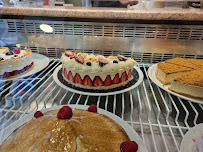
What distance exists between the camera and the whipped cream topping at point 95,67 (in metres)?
1.39

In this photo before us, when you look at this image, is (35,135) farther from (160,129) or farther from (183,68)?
(183,68)

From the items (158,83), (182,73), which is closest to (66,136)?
(158,83)

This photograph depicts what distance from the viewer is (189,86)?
1.34 m

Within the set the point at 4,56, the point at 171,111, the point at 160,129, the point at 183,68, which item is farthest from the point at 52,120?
the point at 183,68

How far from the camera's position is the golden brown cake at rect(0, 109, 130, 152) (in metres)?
0.65

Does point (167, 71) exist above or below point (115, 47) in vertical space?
below

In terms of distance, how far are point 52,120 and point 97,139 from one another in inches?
9.0

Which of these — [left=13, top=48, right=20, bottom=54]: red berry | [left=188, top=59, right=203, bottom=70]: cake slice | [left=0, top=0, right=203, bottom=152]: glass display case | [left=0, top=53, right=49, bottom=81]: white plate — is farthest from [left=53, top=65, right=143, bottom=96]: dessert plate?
[left=188, top=59, right=203, bottom=70]: cake slice

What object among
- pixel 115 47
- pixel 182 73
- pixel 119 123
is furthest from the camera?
pixel 182 73

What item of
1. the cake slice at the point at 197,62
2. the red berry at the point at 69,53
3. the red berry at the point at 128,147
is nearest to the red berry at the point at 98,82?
the red berry at the point at 69,53

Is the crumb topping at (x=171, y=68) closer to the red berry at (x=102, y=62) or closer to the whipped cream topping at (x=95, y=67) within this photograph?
the whipped cream topping at (x=95, y=67)

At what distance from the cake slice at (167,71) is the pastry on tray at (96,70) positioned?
28 cm

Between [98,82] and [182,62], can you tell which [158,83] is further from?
[98,82]

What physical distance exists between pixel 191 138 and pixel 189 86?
60 cm
